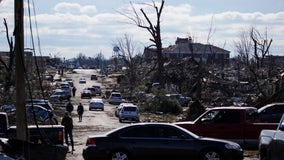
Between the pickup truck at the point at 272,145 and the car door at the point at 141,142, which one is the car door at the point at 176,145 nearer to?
the car door at the point at 141,142

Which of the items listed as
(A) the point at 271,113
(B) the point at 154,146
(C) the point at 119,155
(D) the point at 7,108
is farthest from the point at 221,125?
(D) the point at 7,108

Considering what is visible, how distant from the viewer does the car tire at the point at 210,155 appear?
18.4 metres

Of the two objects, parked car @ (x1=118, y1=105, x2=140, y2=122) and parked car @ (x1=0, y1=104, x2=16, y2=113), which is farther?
parked car @ (x1=118, y1=105, x2=140, y2=122)

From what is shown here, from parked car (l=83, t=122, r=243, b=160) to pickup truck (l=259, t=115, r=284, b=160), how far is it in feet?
25.1

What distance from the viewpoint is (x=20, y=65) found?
11953mm

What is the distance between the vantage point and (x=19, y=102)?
12.2 metres

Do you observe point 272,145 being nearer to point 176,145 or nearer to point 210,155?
point 176,145

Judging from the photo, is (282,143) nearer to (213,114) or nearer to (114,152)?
(114,152)

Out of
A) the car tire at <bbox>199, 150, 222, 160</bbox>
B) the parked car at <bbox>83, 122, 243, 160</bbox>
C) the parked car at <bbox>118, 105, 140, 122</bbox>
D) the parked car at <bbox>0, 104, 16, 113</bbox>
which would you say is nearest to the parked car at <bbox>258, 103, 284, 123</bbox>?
the parked car at <bbox>83, 122, 243, 160</bbox>

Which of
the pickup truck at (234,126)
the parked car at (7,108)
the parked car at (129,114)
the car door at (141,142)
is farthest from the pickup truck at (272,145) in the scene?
the parked car at (129,114)

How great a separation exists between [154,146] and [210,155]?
1.73 metres

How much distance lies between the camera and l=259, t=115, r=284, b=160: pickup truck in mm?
9352

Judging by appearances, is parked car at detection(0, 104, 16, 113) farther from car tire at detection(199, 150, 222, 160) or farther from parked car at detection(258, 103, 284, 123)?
car tire at detection(199, 150, 222, 160)

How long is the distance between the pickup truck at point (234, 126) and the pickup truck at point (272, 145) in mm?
12740
